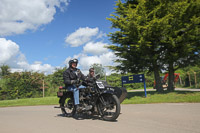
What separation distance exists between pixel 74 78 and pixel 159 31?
7261 millimetres

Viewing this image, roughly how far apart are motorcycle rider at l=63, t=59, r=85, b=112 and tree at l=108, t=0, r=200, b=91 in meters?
5.70

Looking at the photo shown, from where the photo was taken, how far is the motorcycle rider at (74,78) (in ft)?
17.6

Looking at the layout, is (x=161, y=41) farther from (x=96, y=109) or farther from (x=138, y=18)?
(x=96, y=109)

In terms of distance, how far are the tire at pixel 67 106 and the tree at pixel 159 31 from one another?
240 inches

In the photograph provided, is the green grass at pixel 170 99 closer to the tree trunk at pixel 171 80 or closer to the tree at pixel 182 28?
the tree trunk at pixel 171 80

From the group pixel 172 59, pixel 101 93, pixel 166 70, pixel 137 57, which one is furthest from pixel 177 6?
pixel 101 93

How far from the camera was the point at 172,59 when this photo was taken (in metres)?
11.0

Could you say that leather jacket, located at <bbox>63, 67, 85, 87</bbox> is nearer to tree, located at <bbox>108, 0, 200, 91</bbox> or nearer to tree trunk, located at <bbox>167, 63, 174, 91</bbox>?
tree, located at <bbox>108, 0, 200, 91</bbox>

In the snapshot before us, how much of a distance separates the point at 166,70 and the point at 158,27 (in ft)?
14.4

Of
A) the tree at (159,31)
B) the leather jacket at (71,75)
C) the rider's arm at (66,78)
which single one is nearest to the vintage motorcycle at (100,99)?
the leather jacket at (71,75)

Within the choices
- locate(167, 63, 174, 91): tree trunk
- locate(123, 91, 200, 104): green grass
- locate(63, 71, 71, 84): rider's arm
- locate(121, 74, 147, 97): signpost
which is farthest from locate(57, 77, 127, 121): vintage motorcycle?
locate(167, 63, 174, 91): tree trunk

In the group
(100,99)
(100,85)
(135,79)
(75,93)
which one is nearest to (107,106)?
(100,99)

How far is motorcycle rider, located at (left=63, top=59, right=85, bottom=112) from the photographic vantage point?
17.6 feet

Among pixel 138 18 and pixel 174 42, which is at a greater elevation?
pixel 138 18
